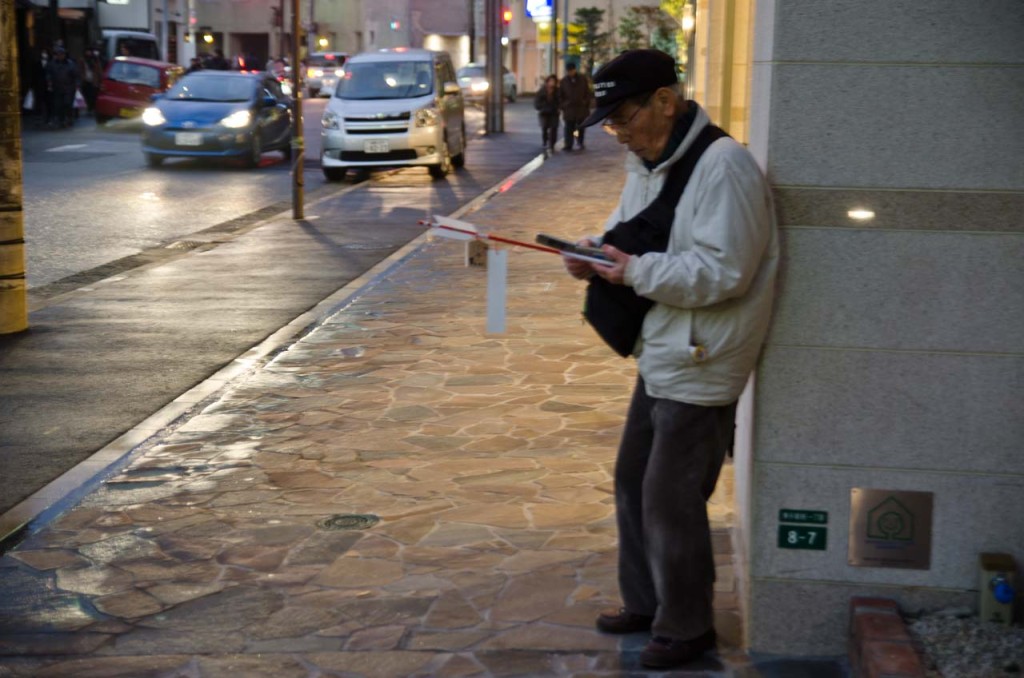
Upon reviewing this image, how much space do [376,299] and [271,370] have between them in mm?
2653

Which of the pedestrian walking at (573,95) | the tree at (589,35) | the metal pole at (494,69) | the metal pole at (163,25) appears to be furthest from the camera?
the metal pole at (163,25)

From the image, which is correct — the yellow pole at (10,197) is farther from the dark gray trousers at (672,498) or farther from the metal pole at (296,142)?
the metal pole at (296,142)

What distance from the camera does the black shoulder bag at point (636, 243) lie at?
4.20 m

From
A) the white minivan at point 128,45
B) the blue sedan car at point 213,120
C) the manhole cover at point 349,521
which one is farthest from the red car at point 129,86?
the manhole cover at point 349,521

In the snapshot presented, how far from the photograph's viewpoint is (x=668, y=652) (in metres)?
4.50

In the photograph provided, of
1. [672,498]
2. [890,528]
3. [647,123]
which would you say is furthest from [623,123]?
[890,528]

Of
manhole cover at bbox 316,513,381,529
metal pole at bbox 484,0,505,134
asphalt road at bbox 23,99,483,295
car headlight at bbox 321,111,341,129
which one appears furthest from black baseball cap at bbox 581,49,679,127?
metal pole at bbox 484,0,505,134

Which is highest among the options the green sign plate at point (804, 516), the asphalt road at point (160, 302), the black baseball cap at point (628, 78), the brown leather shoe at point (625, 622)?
the black baseball cap at point (628, 78)

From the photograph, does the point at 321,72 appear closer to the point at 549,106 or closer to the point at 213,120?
the point at 549,106

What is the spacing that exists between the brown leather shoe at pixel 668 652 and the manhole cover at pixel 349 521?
1764 millimetres

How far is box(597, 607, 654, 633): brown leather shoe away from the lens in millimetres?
4781

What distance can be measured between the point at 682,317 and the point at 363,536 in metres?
2.13

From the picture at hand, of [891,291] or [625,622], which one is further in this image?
[625,622]

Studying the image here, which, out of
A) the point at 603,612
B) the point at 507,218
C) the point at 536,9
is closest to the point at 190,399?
the point at 603,612
